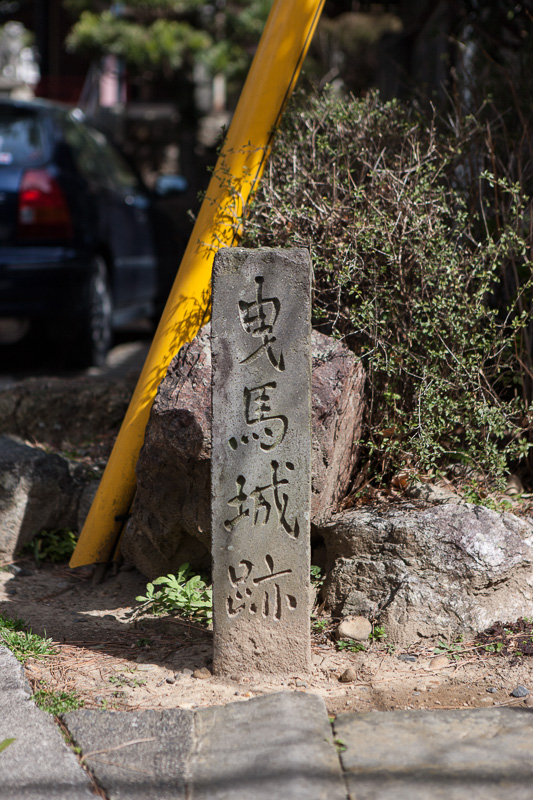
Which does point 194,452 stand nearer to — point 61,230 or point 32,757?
point 32,757

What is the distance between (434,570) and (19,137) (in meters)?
4.63

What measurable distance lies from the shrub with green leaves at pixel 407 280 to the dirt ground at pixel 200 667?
2.54ft

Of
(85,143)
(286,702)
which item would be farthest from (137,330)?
(286,702)

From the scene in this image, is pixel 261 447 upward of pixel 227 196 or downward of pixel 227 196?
downward

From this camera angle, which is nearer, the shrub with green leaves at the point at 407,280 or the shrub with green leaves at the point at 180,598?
the shrub with green leaves at the point at 180,598

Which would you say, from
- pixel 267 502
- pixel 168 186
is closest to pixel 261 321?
pixel 267 502

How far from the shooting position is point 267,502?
8.56 feet

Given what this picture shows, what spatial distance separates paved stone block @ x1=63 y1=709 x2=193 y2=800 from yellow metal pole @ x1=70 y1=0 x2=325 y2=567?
123cm

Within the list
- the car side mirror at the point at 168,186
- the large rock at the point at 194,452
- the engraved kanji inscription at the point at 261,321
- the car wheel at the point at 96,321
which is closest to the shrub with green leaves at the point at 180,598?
the large rock at the point at 194,452

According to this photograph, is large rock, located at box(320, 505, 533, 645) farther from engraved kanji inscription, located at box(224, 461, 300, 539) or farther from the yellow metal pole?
the yellow metal pole

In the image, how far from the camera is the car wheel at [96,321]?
640 cm

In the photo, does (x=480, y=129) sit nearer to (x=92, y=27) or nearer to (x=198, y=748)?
(x=198, y=748)

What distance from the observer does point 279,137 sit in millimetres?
3678

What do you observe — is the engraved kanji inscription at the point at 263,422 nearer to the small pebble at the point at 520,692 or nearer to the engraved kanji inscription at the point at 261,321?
the engraved kanji inscription at the point at 261,321
